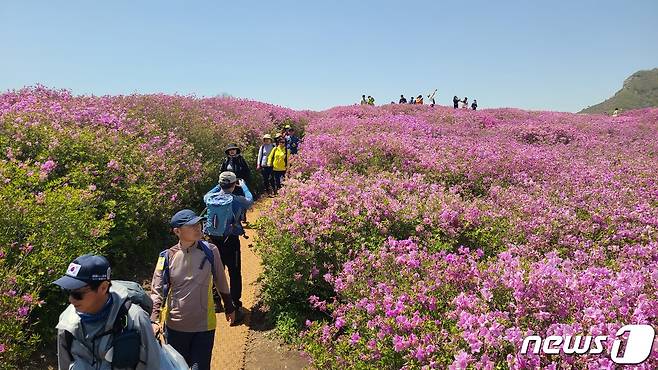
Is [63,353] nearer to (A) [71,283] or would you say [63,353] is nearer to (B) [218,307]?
(A) [71,283]

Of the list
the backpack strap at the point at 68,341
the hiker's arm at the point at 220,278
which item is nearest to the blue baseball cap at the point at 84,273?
the backpack strap at the point at 68,341

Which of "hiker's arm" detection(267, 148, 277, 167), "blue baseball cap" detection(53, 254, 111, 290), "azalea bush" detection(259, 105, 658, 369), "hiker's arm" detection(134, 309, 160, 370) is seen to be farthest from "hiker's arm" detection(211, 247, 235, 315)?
"hiker's arm" detection(267, 148, 277, 167)

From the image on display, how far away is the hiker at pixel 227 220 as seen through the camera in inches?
258

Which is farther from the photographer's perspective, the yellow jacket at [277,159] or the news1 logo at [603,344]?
the yellow jacket at [277,159]

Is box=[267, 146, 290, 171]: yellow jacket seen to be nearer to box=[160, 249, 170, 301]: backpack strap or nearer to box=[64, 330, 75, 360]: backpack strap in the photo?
box=[160, 249, 170, 301]: backpack strap

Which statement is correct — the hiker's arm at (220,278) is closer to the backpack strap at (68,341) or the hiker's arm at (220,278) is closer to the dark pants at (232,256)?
the backpack strap at (68,341)

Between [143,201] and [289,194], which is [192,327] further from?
[143,201]

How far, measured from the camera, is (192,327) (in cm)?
445

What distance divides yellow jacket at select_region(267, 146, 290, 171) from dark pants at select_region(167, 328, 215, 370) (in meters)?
8.96

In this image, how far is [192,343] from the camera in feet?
14.9

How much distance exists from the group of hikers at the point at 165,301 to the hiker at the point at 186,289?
1 centimetres

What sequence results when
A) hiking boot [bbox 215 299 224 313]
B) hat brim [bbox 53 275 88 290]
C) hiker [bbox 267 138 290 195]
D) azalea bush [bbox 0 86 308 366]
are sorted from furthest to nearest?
hiker [bbox 267 138 290 195] → hiking boot [bbox 215 299 224 313] → azalea bush [bbox 0 86 308 366] → hat brim [bbox 53 275 88 290]

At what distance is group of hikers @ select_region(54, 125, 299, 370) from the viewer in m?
2.86

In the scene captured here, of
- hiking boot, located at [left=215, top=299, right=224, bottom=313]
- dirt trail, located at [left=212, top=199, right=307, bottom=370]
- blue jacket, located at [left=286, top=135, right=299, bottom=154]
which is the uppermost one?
blue jacket, located at [left=286, top=135, right=299, bottom=154]
